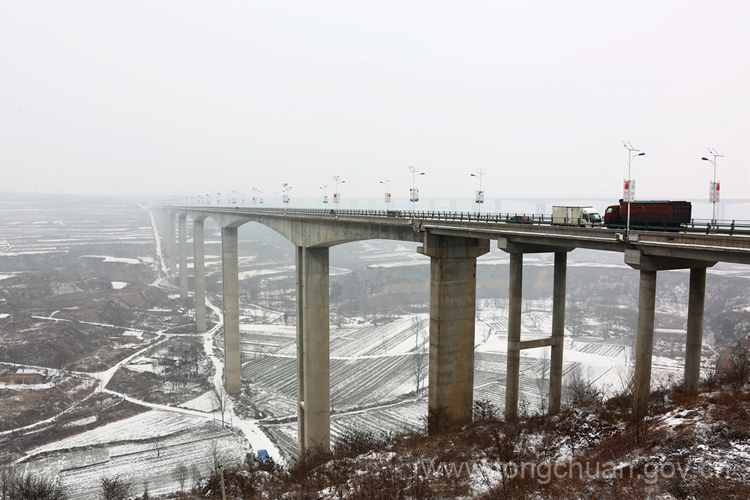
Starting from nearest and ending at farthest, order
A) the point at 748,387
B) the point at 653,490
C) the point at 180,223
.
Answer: the point at 653,490
the point at 748,387
the point at 180,223

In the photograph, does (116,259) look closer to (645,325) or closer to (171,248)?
(171,248)

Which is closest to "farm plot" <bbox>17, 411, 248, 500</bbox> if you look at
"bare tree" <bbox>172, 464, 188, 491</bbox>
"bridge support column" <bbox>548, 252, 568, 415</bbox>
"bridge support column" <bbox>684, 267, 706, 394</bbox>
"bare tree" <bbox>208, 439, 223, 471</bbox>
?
"bare tree" <bbox>208, 439, 223, 471</bbox>

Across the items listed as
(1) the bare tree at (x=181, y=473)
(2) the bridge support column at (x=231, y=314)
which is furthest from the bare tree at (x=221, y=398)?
(1) the bare tree at (x=181, y=473)

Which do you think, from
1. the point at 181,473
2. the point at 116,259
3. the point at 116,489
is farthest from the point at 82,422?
the point at 116,259

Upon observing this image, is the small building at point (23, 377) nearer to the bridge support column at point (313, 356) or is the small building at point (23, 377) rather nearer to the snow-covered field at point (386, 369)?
the snow-covered field at point (386, 369)

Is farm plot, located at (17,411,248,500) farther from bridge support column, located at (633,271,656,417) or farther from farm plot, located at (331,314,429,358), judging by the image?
bridge support column, located at (633,271,656,417)

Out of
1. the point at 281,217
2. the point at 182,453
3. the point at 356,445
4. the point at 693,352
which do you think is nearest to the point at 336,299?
the point at 281,217

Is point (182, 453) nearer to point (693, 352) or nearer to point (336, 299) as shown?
point (693, 352)
